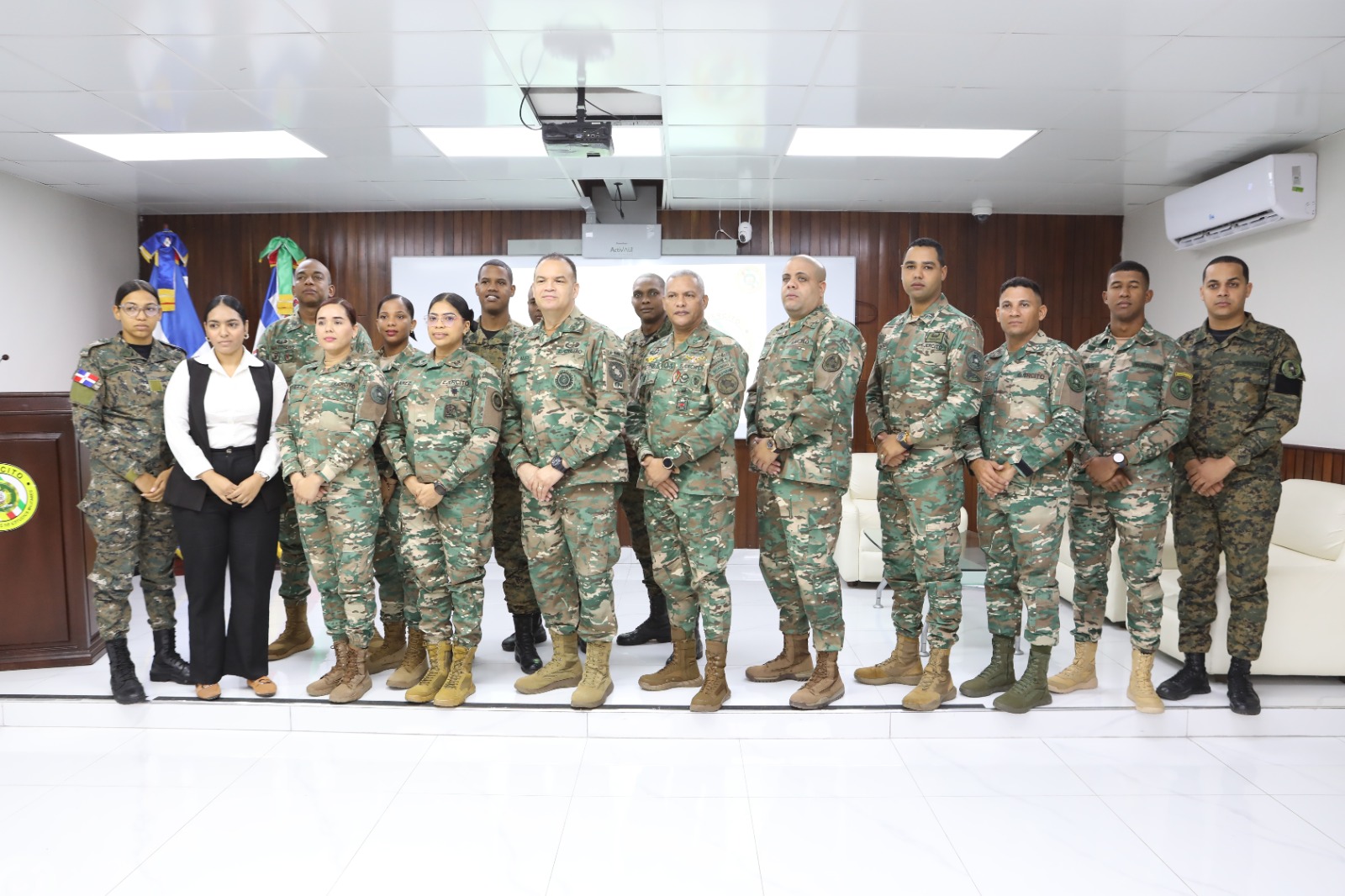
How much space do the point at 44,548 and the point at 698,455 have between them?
9.42ft

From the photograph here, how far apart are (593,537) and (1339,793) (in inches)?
106

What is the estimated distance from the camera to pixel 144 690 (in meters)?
3.30

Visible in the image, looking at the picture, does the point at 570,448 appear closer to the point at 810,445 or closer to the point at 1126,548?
the point at 810,445

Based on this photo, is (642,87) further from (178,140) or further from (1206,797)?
(1206,797)

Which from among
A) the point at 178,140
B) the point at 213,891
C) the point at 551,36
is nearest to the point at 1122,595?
the point at 551,36

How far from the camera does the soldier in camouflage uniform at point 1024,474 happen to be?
3.08 m

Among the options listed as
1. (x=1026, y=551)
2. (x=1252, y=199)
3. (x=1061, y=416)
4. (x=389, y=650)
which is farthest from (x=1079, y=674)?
(x=1252, y=199)

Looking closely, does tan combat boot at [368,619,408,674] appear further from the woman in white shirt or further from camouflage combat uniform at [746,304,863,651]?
camouflage combat uniform at [746,304,863,651]

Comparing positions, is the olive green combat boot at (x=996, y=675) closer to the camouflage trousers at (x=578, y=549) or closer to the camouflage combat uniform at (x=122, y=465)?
the camouflage trousers at (x=578, y=549)

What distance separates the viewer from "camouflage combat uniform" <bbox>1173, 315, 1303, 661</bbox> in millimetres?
3162

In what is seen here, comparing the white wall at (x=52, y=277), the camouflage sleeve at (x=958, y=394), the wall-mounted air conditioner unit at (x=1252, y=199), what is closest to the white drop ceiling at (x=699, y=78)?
the wall-mounted air conditioner unit at (x=1252, y=199)

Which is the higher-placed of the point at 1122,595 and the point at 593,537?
the point at 593,537

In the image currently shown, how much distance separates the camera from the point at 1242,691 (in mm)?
3240

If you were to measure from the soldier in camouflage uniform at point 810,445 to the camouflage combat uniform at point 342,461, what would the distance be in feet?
4.83
